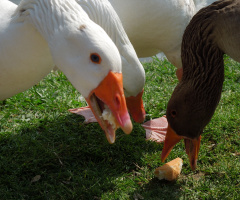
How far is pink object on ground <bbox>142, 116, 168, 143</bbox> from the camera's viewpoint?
358 cm

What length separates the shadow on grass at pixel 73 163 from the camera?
278cm

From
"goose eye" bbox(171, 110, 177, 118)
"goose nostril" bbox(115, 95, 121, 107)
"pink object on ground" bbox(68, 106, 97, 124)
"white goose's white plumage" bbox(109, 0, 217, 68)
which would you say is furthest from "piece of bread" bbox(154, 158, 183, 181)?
"white goose's white plumage" bbox(109, 0, 217, 68)

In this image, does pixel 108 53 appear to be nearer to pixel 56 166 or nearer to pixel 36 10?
pixel 36 10

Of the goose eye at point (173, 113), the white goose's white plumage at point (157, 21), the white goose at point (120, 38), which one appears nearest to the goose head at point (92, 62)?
the white goose at point (120, 38)

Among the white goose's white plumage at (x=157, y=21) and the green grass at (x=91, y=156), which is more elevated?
the white goose's white plumage at (x=157, y=21)

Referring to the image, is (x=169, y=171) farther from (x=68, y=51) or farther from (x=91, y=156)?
(x=68, y=51)

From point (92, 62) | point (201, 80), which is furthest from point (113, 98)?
point (201, 80)

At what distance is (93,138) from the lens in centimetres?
351

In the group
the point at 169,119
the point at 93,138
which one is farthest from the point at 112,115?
the point at 93,138

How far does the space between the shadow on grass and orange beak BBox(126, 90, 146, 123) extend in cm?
19

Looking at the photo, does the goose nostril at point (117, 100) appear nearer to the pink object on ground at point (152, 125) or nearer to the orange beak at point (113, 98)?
the orange beak at point (113, 98)

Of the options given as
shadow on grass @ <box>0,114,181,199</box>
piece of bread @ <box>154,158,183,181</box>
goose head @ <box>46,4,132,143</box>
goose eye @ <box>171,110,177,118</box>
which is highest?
goose head @ <box>46,4,132,143</box>

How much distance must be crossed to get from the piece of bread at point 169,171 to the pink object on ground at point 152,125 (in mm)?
640

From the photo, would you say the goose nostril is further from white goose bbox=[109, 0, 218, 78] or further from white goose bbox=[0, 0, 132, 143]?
white goose bbox=[109, 0, 218, 78]
